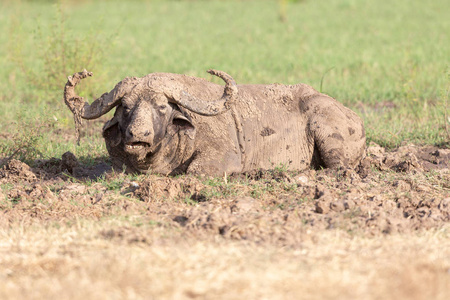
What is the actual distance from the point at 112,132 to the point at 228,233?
2.34m

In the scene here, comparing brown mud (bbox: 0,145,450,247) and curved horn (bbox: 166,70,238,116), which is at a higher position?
curved horn (bbox: 166,70,238,116)

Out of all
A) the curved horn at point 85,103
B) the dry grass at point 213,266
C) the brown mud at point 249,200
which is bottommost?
the brown mud at point 249,200

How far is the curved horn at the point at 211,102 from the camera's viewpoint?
628 centimetres

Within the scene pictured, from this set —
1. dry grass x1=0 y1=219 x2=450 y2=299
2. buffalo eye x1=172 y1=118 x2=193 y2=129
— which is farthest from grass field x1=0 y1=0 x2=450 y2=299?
buffalo eye x1=172 y1=118 x2=193 y2=129

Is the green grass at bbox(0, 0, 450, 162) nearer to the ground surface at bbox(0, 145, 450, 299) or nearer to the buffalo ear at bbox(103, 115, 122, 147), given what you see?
the buffalo ear at bbox(103, 115, 122, 147)

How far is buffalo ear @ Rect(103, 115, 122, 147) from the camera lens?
21.1 feet

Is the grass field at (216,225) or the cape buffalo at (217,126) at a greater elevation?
the cape buffalo at (217,126)

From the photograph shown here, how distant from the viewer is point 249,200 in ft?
18.3

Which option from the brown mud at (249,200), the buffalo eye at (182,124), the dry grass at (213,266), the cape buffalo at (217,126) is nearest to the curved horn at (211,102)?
the cape buffalo at (217,126)

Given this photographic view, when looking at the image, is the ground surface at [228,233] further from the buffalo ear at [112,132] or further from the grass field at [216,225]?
the buffalo ear at [112,132]

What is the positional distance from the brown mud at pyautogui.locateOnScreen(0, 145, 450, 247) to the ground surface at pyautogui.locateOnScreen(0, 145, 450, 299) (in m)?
0.01

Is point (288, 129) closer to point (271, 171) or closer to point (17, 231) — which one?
point (271, 171)

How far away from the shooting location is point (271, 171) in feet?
22.0

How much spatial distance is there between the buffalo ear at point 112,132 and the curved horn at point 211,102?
63cm
